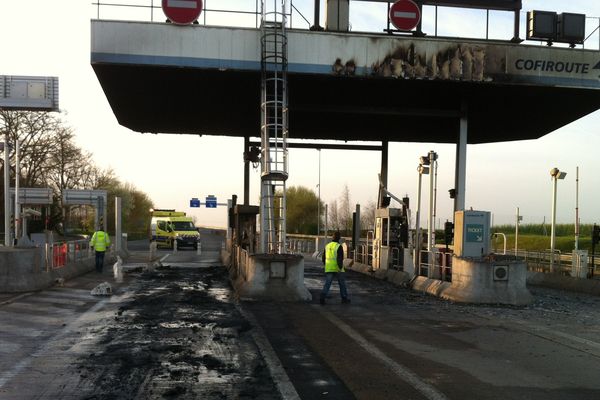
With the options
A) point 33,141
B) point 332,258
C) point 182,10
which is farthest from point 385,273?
point 33,141

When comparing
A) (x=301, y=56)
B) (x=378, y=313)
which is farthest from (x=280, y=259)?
(x=301, y=56)

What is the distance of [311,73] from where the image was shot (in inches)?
655

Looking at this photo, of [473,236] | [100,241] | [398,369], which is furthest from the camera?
[100,241]

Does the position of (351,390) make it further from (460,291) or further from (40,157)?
(40,157)

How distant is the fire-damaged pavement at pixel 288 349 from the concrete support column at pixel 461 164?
257 inches

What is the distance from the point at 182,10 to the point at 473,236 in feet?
33.0

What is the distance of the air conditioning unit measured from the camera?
14602 millimetres

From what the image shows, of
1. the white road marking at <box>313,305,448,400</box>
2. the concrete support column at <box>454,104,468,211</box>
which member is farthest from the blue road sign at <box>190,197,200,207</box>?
the white road marking at <box>313,305,448,400</box>

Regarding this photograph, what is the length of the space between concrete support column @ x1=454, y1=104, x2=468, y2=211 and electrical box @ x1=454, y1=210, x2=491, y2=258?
4.52 meters

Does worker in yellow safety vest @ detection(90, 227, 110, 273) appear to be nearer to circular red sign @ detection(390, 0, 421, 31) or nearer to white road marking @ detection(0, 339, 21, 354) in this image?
circular red sign @ detection(390, 0, 421, 31)

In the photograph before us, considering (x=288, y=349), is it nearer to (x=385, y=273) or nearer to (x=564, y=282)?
(x=385, y=273)

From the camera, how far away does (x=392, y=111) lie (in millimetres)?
20344

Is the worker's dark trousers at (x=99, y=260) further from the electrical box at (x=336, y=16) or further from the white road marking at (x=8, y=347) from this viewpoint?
the white road marking at (x=8, y=347)

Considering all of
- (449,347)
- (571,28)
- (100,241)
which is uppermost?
(571,28)
